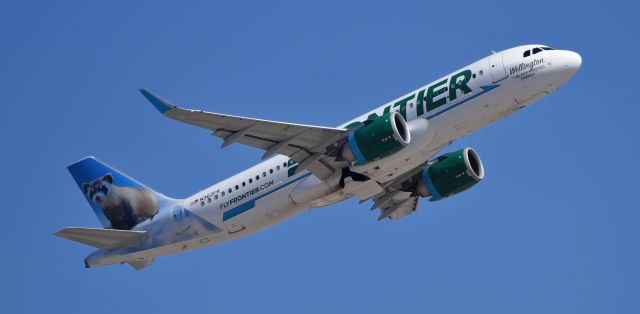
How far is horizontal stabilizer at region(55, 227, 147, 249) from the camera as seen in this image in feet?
168

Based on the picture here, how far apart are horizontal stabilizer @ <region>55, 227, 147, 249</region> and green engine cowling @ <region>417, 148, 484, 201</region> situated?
14.9m

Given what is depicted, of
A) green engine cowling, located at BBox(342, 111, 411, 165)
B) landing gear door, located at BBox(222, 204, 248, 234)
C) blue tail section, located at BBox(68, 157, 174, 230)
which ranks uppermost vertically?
blue tail section, located at BBox(68, 157, 174, 230)

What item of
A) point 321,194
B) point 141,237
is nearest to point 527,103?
point 321,194

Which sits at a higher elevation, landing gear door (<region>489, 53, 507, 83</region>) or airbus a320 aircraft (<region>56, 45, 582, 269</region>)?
landing gear door (<region>489, 53, 507, 83</region>)

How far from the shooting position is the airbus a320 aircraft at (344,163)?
154 feet

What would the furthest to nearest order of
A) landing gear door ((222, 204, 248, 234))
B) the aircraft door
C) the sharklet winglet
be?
the aircraft door, landing gear door ((222, 204, 248, 234)), the sharklet winglet

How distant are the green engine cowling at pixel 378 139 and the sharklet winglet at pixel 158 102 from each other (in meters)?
8.60

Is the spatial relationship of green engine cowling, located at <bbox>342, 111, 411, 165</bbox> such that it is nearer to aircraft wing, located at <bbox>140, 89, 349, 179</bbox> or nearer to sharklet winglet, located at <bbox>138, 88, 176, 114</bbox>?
aircraft wing, located at <bbox>140, 89, 349, 179</bbox>

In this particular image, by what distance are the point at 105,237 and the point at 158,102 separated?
476 inches

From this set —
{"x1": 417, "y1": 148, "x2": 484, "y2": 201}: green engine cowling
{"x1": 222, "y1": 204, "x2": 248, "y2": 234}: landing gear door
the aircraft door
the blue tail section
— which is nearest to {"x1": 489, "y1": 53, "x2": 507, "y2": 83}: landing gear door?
{"x1": 417, "y1": 148, "x2": 484, "y2": 201}: green engine cowling

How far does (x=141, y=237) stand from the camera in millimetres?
53531

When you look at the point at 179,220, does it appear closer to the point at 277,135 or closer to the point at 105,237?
the point at 105,237

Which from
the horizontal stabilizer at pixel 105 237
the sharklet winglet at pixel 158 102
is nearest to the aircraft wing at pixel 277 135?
the sharklet winglet at pixel 158 102

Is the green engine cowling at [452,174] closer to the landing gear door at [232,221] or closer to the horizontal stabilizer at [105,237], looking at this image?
the landing gear door at [232,221]
